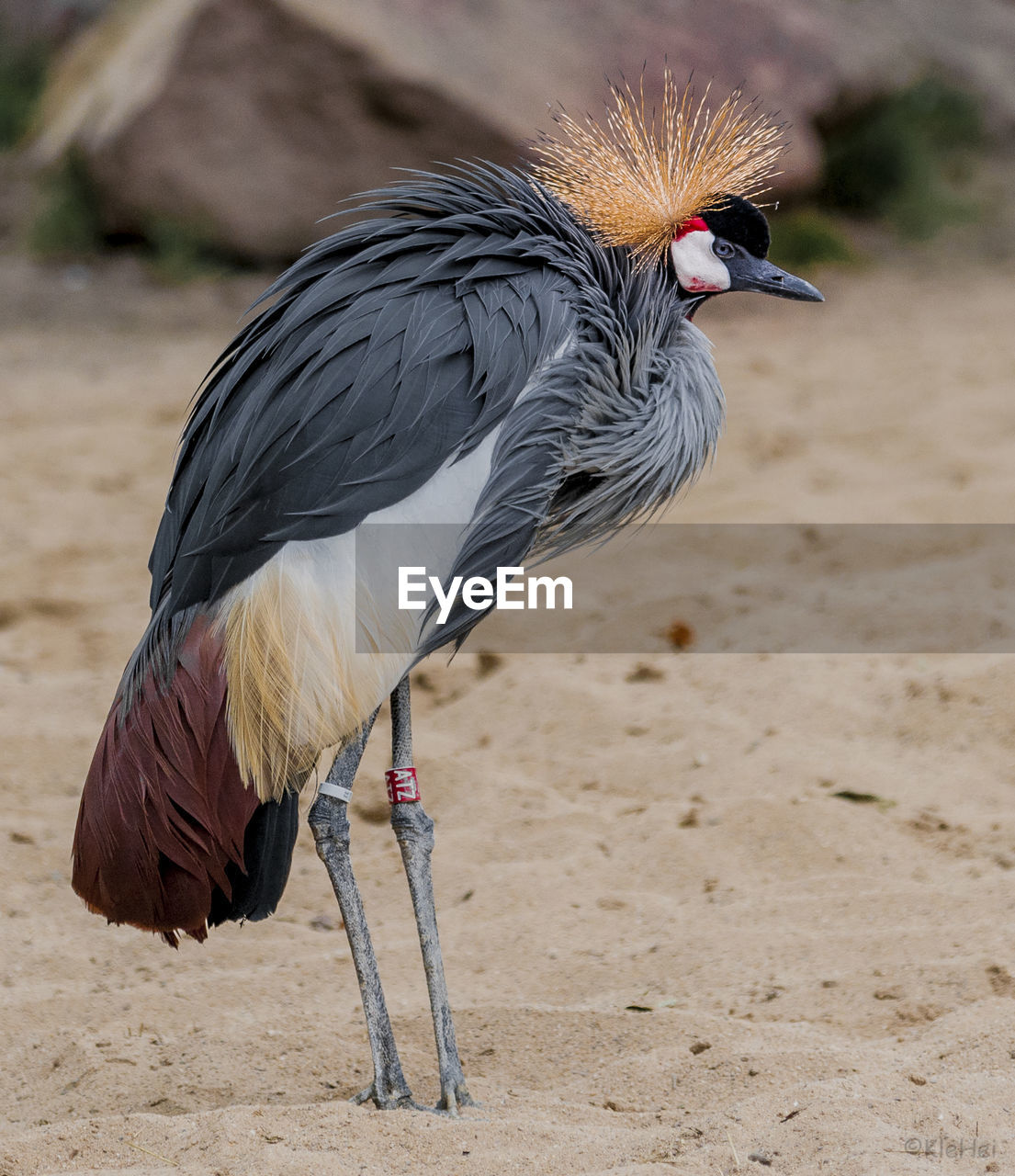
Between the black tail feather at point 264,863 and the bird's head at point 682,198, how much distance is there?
1.19 meters

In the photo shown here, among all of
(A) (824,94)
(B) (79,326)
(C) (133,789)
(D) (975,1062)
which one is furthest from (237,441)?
(A) (824,94)

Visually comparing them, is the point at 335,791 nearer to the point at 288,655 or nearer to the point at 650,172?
the point at 288,655

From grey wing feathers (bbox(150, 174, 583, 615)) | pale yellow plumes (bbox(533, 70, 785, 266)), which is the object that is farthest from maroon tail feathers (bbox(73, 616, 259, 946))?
pale yellow plumes (bbox(533, 70, 785, 266))

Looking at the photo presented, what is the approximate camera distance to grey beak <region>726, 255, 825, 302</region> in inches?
108

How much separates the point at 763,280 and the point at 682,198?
0.23 metres

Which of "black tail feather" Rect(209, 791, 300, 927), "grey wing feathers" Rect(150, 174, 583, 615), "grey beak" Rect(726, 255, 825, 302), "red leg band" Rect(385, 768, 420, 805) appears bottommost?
"black tail feather" Rect(209, 791, 300, 927)

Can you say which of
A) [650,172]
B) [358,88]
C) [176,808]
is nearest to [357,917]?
[176,808]

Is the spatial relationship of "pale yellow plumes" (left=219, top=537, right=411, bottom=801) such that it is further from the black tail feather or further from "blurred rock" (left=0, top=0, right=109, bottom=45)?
"blurred rock" (left=0, top=0, right=109, bottom=45)

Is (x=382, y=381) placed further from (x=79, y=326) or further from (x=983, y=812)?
(x=79, y=326)

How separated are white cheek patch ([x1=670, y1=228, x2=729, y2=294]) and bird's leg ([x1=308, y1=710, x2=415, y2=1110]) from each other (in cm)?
105

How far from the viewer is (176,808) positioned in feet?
7.38

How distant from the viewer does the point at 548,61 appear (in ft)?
21.5

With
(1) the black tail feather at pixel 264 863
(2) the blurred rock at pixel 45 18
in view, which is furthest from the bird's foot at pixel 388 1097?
(2) the blurred rock at pixel 45 18

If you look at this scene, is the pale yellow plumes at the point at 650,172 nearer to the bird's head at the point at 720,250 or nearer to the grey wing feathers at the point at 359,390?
the bird's head at the point at 720,250
